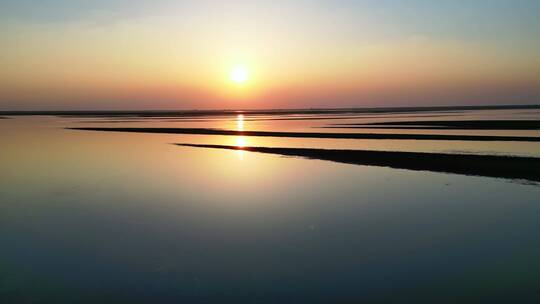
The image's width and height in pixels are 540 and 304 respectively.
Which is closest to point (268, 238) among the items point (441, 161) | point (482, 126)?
point (441, 161)

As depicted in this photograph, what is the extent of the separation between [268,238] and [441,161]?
16.4 meters

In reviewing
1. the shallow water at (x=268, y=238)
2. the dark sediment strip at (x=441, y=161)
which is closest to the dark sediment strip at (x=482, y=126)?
the dark sediment strip at (x=441, y=161)

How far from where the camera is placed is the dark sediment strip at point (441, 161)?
20.8 metres

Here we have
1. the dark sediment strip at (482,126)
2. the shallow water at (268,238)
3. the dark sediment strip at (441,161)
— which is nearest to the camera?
the shallow water at (268,238)

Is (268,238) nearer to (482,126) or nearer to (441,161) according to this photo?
(441,161)

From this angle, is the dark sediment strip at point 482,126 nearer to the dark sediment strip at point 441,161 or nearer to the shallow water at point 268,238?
the dark sediment strip at point 441,161

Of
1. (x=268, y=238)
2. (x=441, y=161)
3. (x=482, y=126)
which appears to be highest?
(x=482, y=126)

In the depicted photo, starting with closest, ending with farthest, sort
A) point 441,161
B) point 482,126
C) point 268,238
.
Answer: point 268,238 < point 441,161 < point 482,126

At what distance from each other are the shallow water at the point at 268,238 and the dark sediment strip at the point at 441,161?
1.79 m

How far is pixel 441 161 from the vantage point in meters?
24.7

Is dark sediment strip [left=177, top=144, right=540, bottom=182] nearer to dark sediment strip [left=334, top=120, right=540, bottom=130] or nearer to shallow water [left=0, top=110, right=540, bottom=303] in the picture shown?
shallow water [left=0, top=110, right=540, bottom=303]

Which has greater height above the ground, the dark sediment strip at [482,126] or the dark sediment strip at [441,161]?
the dark sediment strip at [482,126]

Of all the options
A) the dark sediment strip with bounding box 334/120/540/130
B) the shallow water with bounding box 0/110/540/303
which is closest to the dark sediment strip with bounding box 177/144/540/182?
the shallow water with bounding box 0/110/540/303

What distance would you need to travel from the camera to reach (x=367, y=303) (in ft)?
24.3
